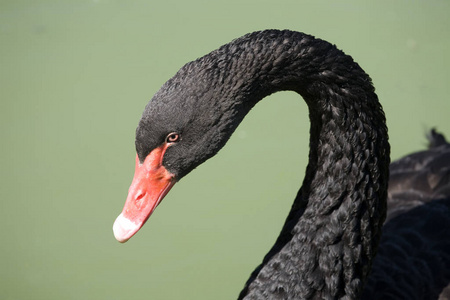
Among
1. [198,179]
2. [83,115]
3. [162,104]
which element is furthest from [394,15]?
[162,104]

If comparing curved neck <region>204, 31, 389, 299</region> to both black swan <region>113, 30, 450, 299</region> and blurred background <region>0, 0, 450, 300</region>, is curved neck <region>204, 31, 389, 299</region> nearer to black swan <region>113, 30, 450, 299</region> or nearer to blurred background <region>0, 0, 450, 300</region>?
black swan <region>113, 30, 450, 299</region>

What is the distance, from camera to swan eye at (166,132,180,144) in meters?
1.22

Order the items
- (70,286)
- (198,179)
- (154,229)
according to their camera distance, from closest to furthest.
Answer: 1. (70,286)
2. (154,229)
3. (198,179)

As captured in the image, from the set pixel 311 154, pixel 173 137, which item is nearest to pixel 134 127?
pixel 311 154

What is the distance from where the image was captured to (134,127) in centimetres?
302

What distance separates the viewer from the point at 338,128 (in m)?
1.34

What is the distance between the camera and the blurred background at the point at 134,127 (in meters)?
2.38

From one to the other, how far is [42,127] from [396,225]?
208 centimetres

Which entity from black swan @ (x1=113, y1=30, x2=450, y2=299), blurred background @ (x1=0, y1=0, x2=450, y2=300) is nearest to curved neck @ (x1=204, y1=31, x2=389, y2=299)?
black swan @ (x1=113, y1=30, x2=450, y2=299)

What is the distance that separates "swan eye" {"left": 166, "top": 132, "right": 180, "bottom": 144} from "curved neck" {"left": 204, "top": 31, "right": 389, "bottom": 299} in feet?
0.42

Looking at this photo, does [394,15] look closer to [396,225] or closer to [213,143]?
[396,225]

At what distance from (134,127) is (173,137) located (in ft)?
6.02

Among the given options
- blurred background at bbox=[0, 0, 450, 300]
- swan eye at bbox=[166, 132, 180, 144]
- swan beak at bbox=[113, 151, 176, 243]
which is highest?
blurred background at bbox=[0, 0, 450, 300]

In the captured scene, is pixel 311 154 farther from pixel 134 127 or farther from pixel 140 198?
pixel 134 127
